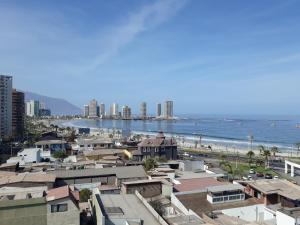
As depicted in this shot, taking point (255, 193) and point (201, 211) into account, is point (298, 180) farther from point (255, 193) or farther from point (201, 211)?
point (201, 211)

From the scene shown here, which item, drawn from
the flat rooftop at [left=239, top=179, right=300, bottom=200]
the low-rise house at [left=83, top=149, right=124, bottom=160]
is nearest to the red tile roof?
the flat rooftop at [left=239, top=179, right=300, bottom=200]

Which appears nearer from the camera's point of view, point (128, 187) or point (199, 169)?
point (128, 187)

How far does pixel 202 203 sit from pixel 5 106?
271 ft

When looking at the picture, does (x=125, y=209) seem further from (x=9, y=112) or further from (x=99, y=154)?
(x=9, y=112)

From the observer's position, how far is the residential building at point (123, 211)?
16.8 m

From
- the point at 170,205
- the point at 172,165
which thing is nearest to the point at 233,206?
the point at 170,205

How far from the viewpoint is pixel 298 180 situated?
1550 inches

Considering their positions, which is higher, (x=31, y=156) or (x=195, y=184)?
(x=195, y=184)

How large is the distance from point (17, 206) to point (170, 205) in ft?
33.7

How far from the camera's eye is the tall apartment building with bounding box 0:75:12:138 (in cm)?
9162

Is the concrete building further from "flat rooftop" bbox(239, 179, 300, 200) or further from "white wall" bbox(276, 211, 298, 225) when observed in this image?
"white wall" bbox(276, 211, 298, 225)

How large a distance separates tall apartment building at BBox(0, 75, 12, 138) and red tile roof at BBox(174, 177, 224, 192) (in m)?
71.3

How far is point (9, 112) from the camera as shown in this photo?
9525cm

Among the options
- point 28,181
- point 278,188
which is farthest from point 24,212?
point 278,188
